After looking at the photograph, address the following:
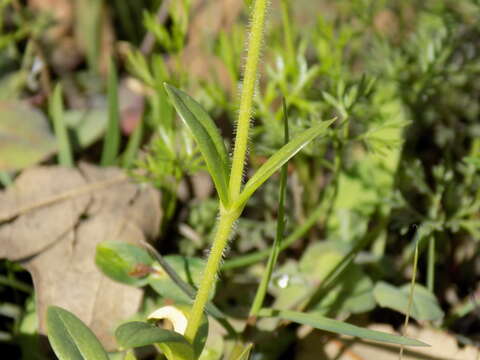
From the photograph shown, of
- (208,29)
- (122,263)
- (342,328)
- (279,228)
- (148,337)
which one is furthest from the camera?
(208,29)

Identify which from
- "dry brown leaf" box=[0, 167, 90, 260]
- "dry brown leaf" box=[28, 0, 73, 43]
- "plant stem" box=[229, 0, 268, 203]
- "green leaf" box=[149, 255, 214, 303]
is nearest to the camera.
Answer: "plant stem" box=[229, 0, 268, 203]

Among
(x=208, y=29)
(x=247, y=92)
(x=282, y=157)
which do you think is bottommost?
(x=208, y=29)

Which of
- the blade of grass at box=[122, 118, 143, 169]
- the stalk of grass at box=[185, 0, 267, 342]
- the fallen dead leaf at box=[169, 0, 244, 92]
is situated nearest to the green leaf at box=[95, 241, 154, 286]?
the stalk of grass at box=[185, 0, 267, 342]

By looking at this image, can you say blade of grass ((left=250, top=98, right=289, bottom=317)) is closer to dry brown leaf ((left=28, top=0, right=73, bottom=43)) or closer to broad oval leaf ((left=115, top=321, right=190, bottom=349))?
broad oval leaf ((left=115, top=321, right=190, bottom=349))

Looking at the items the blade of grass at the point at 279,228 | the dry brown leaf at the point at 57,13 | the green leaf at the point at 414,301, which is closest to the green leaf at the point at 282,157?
the blade of grass at the point at 279,228

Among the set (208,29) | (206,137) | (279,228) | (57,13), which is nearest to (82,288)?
(279,228)

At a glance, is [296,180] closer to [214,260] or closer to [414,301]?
[414,301]

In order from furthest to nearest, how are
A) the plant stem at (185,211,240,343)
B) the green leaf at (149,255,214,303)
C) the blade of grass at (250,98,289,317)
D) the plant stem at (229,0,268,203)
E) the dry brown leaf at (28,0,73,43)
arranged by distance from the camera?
the dry brown leaf at (28,0,73,43) < the green leaf at (149,255,214,303) < the blade of grass at (250,98,289,317) < the plant stem at (185,211,240,343) < the plant stem at (229,0,268,203)
